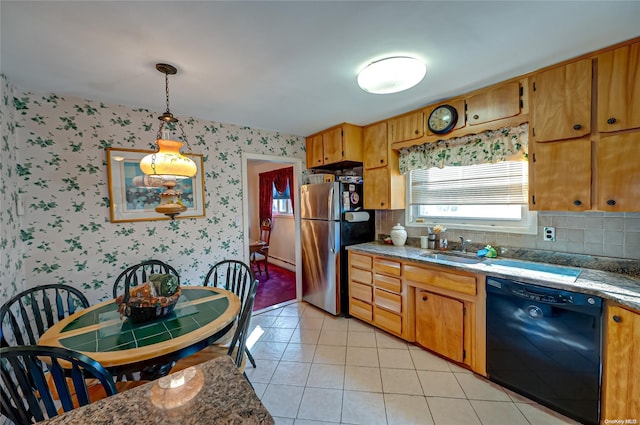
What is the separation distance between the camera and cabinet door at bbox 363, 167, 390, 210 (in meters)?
3.05

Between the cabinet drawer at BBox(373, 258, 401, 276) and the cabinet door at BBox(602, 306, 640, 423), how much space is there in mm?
1412

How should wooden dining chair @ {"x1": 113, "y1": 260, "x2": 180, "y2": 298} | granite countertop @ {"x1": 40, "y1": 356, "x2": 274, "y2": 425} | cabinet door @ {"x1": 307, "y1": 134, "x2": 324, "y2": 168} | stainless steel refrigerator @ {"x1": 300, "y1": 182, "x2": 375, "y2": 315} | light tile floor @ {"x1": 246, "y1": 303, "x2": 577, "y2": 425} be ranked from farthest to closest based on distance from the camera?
cabinet door @ {"x1": 307, "y1": 134, "x2": 324, "y2": 168} < stainless steel refrigerator @ {"x1": 300, "y1": 182, "x2": 375, "y2": 315} < wooden dining chair @ {"x1": 113, "y1": 260, "x2": 180, "y2": 298} < light tile floor @ {"x1": 246, "y1": 303, "x2": 577, "y2": 425} < granite countertop @ {"x1": 40, "y1": 356, "x2": 274, "y2": 425}

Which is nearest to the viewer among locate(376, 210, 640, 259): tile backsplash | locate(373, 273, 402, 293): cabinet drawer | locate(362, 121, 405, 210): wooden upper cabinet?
locate(376, 210, 640, 259): tile backsplash

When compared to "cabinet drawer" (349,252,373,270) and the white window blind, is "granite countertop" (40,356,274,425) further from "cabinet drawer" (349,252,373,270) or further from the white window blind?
the white window blind

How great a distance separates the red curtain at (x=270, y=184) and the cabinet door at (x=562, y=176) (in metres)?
3.78

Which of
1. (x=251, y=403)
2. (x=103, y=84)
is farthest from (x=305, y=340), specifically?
(x=103, y=84)

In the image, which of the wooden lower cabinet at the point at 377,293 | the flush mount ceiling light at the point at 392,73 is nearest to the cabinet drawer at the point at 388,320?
the wooden lower cabinet at the point at 377,293

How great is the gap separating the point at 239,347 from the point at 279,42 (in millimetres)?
1819

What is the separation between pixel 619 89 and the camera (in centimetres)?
163

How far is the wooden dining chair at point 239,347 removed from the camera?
60.8 inches

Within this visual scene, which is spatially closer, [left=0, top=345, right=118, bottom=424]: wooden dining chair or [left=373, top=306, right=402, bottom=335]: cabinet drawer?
[left=0, top=345, right=118, bottom=424]: wooden dining chair

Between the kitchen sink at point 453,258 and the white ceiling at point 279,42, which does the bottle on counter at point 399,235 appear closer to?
the kitchen sink at point 453,258

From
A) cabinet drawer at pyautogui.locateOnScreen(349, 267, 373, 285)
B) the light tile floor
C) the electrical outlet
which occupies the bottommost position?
the light tile floor

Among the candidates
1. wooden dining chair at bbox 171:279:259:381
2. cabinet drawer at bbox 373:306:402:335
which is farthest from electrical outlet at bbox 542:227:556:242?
wooden dining chair at bbox 171:279:259:381
